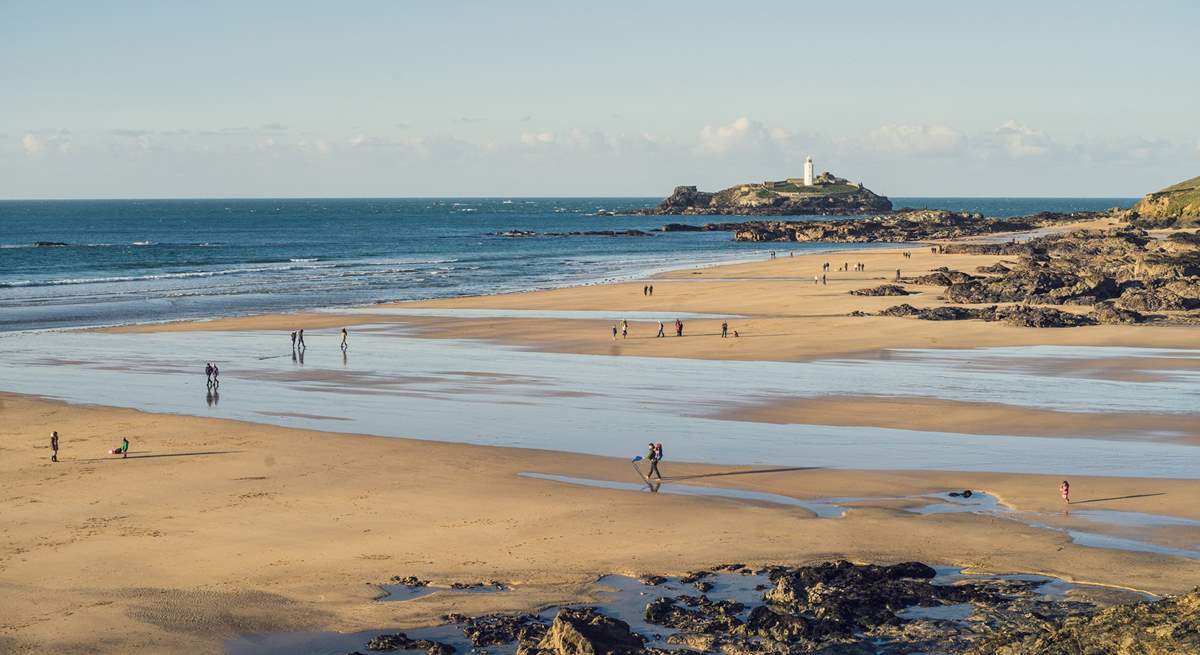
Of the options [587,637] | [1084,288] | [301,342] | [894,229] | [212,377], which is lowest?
[587,637]

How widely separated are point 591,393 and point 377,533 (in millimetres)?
17015

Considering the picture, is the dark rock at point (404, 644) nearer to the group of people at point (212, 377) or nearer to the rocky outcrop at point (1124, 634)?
the rocky outcrop at point (1124, 634)

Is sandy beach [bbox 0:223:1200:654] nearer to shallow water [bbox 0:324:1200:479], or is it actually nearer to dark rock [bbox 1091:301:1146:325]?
shallow water [bbox 0:324:1200:479]

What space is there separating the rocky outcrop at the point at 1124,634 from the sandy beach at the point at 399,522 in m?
4.76

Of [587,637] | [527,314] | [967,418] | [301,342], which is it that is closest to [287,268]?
[527,314]

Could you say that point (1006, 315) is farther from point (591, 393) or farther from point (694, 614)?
point (694, 614)

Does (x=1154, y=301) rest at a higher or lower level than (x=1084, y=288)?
lower

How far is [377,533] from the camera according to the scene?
23.2 meters

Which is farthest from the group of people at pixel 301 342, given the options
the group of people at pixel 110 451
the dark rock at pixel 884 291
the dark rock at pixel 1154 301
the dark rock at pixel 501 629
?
the dark rock at pixel 1154 301

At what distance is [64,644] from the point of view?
57.2ft

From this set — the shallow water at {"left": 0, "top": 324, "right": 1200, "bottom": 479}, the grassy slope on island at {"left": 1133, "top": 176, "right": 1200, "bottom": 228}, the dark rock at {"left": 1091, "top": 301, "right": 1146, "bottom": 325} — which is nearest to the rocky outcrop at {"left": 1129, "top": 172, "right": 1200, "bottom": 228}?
the grassy slope on island at {"left": 1133, "top": 176, "right": 1200, "bottom": 228}

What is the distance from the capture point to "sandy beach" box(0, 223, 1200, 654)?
19.3m

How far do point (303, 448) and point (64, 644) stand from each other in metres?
13.4

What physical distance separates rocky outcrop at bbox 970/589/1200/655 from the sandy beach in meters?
4.76
